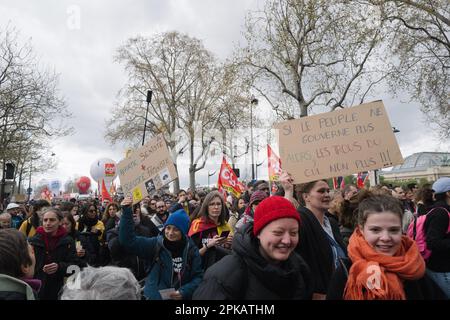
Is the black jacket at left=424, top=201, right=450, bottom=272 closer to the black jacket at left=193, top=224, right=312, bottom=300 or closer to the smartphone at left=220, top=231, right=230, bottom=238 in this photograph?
the black jacket at left=193, top=224, right=312, bottom=300

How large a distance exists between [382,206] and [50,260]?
359 cm

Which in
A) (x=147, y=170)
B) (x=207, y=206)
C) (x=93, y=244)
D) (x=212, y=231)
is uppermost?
(x=147, y=170)

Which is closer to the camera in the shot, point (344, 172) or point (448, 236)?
point (344, 172)

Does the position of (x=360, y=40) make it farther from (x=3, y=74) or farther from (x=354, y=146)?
(x=3, y=74)

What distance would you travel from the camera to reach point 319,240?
261cm

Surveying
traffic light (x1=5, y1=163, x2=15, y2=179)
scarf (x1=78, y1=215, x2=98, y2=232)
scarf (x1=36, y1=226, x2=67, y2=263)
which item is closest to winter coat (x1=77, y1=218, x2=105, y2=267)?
scarf (x1=78, y1=215, x2=98, y2=232)

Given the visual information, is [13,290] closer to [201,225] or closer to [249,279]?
[249,279]

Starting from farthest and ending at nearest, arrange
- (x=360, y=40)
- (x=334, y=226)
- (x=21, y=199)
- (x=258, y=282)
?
(x=21, y=199), (x=360, y=40), (x=334, y=226), (x=258, y=282)

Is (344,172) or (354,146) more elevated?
(354,146)

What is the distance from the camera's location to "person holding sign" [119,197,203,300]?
327 centimetres

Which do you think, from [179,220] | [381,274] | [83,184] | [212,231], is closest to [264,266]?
[381,274]

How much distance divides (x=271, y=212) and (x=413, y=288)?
86cm
